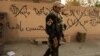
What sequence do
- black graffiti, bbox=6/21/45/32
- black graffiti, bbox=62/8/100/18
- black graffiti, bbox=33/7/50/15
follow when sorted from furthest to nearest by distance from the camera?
1. black graffiti, bbox=62/8/100/18
2. black graffiti, bbox=33/7/50/15
3. black graffiti, bbox=6/21/45/32

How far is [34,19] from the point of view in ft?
33.2

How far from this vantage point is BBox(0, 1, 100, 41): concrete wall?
31.9 ft

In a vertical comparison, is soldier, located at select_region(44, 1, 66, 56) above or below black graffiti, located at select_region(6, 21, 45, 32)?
above

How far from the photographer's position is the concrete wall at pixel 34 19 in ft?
31.9

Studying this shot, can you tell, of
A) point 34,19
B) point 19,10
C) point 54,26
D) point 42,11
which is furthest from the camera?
point 42,11

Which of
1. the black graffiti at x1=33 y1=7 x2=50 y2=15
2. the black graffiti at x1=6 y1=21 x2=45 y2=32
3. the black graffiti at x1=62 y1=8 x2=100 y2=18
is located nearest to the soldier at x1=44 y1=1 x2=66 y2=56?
the black graffiti at x1=6 y1=21 x2=45 y2=32

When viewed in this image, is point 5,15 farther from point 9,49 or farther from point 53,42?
point 53,42

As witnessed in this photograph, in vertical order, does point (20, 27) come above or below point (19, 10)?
below

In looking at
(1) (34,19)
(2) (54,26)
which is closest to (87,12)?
(1) (34,19)

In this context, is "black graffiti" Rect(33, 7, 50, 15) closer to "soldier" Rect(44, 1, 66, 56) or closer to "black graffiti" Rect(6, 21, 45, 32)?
"black graffiti" Rect(6, 21, 45, 32)

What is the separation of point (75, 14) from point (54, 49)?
181 inches

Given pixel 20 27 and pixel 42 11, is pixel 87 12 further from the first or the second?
pixel 20 27

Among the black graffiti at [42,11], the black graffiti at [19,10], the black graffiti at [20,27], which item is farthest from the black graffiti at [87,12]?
the black graffiti at [19,10]

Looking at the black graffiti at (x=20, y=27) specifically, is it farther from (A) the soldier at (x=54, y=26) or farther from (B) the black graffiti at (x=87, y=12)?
(A) the soldier at (x=54, y=26)
